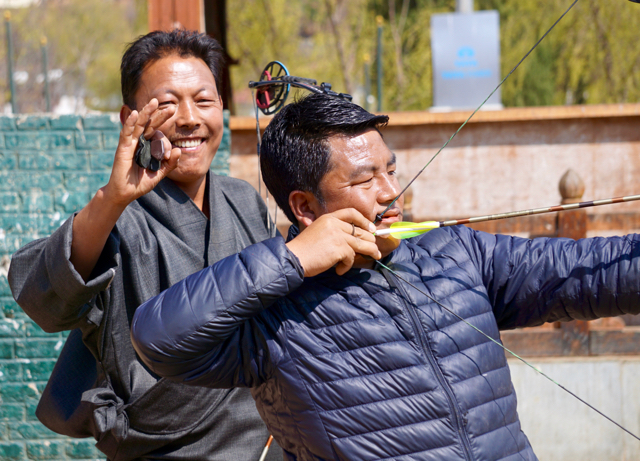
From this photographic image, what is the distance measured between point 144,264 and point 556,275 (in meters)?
1.15

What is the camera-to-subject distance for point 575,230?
4.24 metres

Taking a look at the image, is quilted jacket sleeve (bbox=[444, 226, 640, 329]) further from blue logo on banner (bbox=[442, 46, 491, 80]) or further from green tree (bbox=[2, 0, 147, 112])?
green tree (bbox=[2, 0, 147, 112])

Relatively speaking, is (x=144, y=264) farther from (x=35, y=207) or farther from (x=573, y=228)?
(x=573, y=228)

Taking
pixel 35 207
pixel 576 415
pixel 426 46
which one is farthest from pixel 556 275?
pixel 426 46

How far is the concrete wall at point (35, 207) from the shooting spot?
400cm

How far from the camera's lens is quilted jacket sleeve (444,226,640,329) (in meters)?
1.54

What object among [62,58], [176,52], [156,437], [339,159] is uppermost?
[62,58]

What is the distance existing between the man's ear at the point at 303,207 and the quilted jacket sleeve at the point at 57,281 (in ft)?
1.56

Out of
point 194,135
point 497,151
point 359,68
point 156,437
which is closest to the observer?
point 156,437

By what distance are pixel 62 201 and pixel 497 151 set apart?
380cm

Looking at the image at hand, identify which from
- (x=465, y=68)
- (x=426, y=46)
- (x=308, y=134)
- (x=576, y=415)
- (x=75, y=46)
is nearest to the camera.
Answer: (x=308, y=134)

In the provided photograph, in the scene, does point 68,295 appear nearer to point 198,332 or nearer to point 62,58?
point 198,332

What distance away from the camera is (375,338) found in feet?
4.77

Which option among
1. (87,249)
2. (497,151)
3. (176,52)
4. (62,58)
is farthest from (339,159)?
(62,58)
